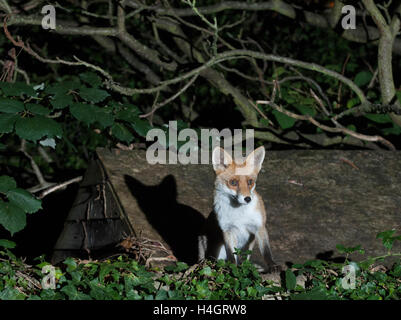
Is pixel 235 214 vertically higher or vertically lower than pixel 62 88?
lower

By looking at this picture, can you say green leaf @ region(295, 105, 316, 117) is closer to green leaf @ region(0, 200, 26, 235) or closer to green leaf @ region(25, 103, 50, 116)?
green leaf @ region(25, 103, 50, 116)

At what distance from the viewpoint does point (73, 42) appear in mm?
9078

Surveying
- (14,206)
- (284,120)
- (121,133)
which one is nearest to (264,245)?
(121,133)

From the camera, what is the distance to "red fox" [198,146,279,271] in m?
3.51

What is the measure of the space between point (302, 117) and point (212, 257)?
93.8 inches

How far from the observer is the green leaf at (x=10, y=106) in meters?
3.97

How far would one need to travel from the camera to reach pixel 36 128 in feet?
12.6

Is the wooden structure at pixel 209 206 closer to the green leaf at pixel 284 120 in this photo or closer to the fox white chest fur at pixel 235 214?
the fox white chest fur at pixel 235 214

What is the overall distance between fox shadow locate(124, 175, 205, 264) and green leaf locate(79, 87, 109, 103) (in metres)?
0.65

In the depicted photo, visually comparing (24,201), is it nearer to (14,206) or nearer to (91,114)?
(14,206)

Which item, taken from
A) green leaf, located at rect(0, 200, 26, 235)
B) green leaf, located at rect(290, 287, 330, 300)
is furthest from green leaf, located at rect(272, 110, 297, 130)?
green leaf, located at rect(0, 200, 26, 235)

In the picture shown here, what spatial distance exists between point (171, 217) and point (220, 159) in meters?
0.79

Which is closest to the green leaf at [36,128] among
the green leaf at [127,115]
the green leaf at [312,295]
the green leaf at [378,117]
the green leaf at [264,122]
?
the green leaf at [127,115]
